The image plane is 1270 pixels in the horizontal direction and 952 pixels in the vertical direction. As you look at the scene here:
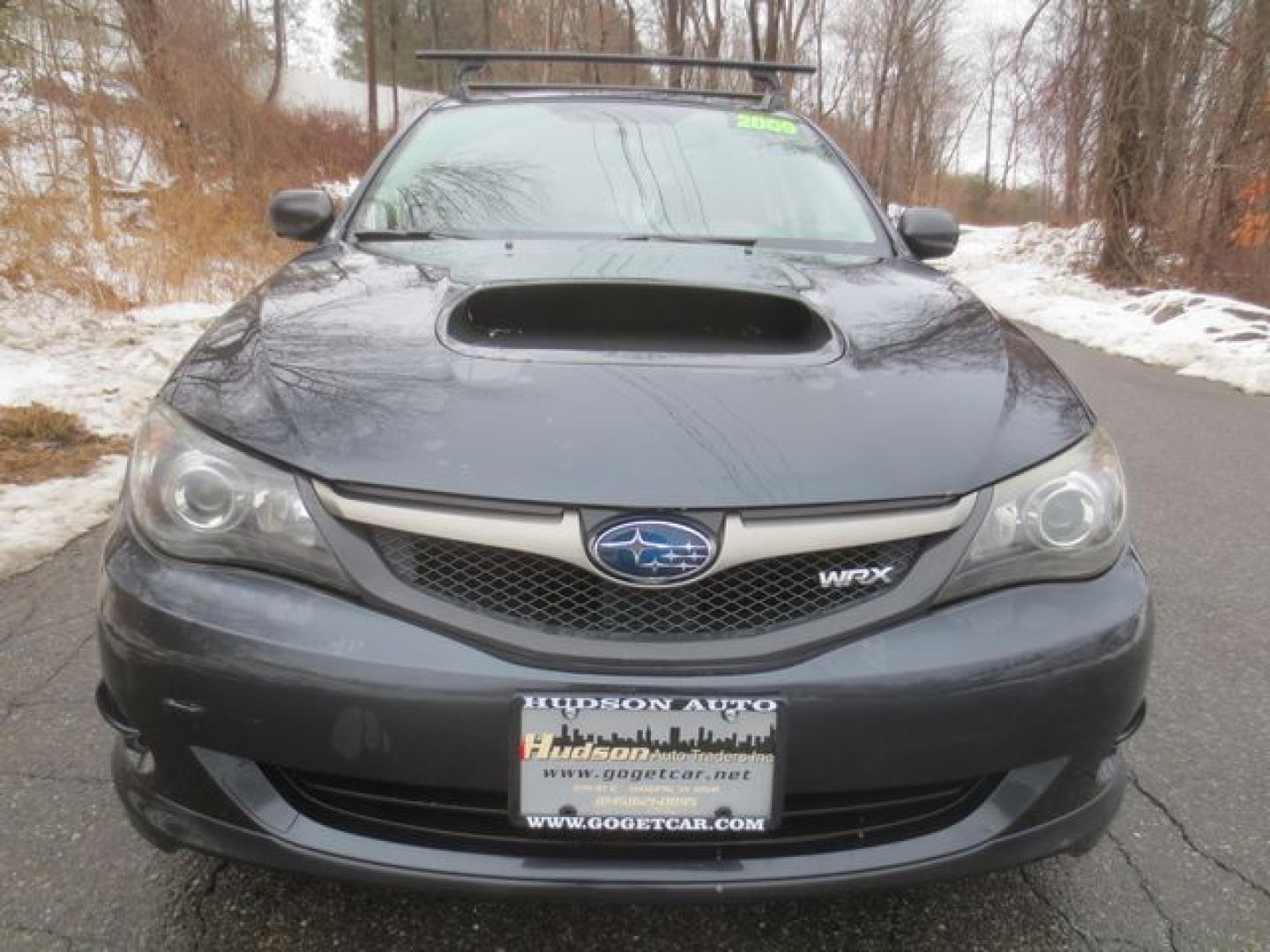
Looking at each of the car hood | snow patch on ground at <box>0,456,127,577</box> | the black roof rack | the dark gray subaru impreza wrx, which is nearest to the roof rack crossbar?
the black roof rack

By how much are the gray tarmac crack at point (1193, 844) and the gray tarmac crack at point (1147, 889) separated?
A: 0.14 meters

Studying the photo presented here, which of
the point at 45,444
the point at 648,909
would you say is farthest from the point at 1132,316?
the point at 648,909

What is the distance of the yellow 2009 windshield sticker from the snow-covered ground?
8.70ft

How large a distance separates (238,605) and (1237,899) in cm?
181

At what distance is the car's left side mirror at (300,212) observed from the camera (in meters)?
2.72

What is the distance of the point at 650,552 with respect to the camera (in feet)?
4.37

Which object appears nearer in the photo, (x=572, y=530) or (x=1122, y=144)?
(x=572, y=530)

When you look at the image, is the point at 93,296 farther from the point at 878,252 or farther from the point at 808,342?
the point at 808,342

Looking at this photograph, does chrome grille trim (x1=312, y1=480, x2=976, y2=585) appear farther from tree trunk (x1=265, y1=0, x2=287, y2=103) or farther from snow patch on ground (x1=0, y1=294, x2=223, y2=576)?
tree trunk (x1=265, y1=0, x2=287, y2=103)

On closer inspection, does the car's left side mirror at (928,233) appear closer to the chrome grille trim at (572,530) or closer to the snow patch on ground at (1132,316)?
the chrome grille trim at (572,530)

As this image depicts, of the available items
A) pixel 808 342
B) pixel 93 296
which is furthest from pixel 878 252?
pixel 93 296

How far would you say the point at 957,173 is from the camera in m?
57.7

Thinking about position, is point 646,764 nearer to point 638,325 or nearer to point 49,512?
point 638,325

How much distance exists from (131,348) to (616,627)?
5.66 meters
